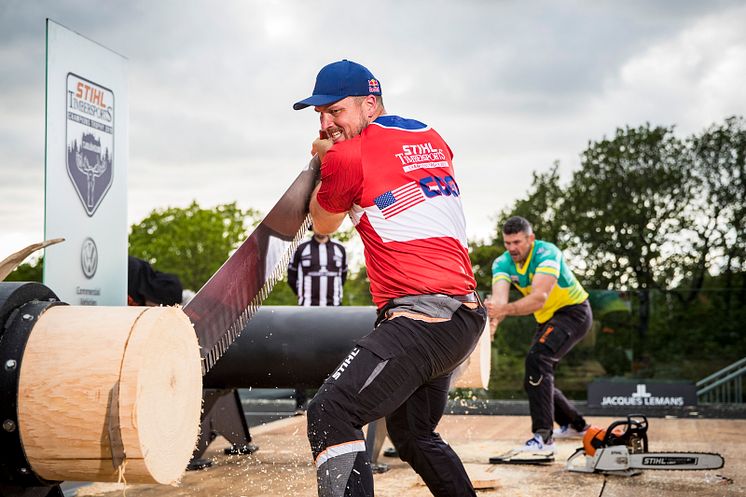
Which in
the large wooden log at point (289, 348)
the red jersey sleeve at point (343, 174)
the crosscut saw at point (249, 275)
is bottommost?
the large wooden log at point (289, 348)

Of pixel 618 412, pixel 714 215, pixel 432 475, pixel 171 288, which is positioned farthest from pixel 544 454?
pixel 714 215

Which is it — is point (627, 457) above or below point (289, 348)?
below

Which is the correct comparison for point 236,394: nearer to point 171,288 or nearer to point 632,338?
point 171,288

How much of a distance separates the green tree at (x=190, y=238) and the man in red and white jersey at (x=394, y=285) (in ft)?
122

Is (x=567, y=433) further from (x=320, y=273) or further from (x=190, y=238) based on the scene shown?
(x=190, y=238)

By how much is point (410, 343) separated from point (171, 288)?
3.32m

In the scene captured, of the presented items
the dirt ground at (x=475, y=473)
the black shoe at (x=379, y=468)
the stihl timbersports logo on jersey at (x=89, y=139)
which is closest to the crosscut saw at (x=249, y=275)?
the stihl timbersports logo on jersey at (x=89, y=139)

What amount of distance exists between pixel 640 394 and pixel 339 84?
980 cm

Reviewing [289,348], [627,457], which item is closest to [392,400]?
[289,348]

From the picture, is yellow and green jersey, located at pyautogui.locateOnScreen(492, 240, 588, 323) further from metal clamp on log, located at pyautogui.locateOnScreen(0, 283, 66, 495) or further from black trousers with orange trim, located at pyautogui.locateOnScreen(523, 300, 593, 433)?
metal clamp on log, located at pyautogui.locateOnScreen(0, 283, 66, 495)

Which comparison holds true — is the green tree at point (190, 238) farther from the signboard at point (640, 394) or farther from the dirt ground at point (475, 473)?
the dirt ground at point (475, 473)

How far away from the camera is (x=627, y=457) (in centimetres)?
579

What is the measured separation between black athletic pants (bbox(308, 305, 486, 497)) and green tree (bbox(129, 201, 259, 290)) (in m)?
37.2

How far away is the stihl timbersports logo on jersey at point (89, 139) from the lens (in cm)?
489
